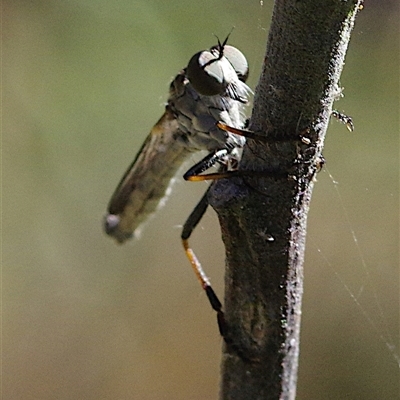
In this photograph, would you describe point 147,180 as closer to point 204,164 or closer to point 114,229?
point 114,229

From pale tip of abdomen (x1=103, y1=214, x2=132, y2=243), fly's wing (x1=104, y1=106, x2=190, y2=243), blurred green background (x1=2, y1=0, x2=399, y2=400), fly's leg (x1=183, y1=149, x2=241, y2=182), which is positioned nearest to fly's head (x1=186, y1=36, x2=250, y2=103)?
fly's leg (x1=183, y1=149, x2=241, y2=182)

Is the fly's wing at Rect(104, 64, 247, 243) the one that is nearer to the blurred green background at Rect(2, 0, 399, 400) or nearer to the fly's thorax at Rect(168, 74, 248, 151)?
the fly's thorax at Rect(168, 74, 248, 151)

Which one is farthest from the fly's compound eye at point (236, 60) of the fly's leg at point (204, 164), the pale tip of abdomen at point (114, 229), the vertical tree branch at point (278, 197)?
the pale tip of abdomen at point (114, 229)

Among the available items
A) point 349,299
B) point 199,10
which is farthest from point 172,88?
point 199,10

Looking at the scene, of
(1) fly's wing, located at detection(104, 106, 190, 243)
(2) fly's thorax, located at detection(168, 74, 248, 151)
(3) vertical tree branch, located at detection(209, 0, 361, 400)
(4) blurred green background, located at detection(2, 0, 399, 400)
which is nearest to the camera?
(3) vertical tree branch, located at detection(209, 0, 361, 400)

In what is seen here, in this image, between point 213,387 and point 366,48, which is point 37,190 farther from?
point 366,48

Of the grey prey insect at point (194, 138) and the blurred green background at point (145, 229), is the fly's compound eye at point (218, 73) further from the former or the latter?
the blurred green background at point (145, 229)

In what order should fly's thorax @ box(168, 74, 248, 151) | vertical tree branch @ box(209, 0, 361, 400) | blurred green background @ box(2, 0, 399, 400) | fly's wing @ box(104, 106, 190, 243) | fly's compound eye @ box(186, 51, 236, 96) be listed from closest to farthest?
1. vertical tree branch @ box(209, 0, 361, 400)
2. fly's compound eye @ box(186, 51, 236, 96)
3. fly's thorax @ box(168, 74, 248, 151)
4. fly's wing @ box(104, 106, 190, 243)
5. blurred green background @ box(2, 0, 399, 400)

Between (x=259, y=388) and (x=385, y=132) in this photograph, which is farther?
(x=385, y=132)
